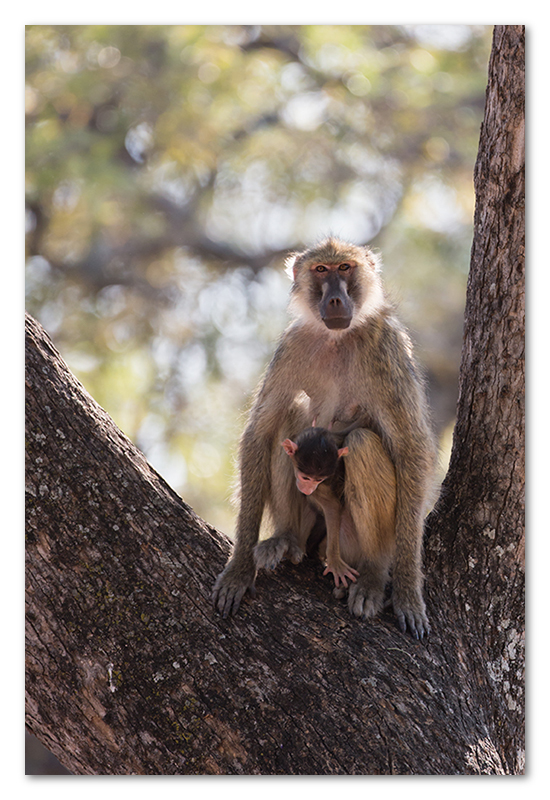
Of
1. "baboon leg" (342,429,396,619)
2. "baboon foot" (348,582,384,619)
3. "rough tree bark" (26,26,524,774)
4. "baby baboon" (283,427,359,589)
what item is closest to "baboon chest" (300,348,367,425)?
"baby baboon" (283,427,359,589)

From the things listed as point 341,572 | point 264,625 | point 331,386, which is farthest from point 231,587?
point 331,386

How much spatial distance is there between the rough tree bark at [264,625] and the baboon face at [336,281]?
0.55 meters

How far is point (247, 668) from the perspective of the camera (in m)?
2.75

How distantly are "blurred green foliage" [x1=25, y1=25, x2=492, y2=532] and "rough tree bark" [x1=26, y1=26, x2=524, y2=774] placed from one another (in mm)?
933

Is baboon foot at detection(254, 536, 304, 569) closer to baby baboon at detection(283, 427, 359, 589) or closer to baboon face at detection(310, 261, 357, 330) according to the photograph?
baby baboon at detection(283, 427, 359, 589)

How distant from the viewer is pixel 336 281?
3521 mm

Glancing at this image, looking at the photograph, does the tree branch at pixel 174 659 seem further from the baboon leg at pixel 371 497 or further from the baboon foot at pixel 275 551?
the baboon leg at pixel 371 497

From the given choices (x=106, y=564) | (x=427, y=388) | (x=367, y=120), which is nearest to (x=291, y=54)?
(x=367, y=120)

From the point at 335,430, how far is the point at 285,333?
21.1 inches

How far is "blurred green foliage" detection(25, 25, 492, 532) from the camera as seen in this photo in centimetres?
455

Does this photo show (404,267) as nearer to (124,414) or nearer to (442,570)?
(124,414)

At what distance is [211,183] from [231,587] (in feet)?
12.3

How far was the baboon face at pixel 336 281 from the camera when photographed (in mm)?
3502

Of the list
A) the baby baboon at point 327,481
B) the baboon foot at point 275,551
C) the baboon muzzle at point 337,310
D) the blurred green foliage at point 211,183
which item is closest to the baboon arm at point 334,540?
the baby baboon at point 327,481
